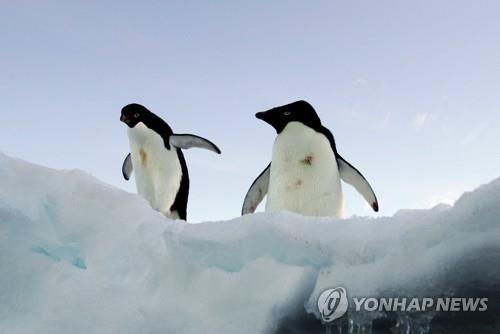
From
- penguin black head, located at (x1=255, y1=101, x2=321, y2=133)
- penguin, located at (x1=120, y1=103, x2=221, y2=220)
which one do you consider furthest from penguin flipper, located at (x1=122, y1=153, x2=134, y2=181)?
penguin black head, located at (x1=255, y1=101, x2=321, y2=133)

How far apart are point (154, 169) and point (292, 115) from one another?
240 centimetres

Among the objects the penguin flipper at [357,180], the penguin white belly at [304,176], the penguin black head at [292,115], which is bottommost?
the penguin white belly at [304,176]

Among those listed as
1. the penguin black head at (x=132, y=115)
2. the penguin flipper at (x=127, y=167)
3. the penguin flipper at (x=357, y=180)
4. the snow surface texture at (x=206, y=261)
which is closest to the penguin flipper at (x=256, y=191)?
the penguin flipper at (x=357, y=180)

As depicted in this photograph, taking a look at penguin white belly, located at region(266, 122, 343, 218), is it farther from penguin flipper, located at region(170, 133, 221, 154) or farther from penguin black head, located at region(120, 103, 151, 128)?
penguin black head, located at region(120, 103, 151, 128)

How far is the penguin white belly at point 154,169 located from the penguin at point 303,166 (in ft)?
6.73

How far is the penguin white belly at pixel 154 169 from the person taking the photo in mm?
7777

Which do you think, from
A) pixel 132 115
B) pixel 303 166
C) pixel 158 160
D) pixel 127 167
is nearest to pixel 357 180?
pixel 303 166

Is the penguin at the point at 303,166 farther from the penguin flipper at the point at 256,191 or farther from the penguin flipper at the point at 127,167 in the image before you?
the penguin flipper at the point at 127,167

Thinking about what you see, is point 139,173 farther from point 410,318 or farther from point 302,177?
point 410,318

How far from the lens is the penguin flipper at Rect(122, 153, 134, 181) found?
9094 mm

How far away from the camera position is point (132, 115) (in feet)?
26.5

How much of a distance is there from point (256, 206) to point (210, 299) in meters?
4.43

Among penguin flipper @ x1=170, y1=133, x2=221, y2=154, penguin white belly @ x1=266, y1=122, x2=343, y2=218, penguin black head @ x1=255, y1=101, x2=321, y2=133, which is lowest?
penguin white belly @ x1=266, y1=122, x2=343, y2=218

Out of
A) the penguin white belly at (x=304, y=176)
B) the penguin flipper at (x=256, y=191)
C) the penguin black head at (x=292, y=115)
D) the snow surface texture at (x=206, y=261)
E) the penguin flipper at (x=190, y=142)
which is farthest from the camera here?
the penguin flipper at (x=190, y=142)
